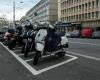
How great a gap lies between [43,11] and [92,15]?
59667mm

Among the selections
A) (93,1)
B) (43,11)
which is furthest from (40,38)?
(43,11)

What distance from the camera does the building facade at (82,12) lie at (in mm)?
83312

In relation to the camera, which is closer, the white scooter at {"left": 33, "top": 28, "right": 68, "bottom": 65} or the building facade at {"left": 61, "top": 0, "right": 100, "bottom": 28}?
the white scooter at {"left": 33, "top": 28, "right": 68, "bottom": 65}

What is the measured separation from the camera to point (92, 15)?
85.6 metres

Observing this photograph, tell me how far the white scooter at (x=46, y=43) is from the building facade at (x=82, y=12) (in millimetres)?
67335

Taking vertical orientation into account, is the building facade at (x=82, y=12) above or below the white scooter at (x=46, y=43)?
above

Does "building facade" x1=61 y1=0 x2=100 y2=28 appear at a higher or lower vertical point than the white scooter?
higher

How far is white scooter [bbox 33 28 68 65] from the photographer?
13105 mm

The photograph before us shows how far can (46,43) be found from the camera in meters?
13.8

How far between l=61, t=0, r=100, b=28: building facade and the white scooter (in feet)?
221

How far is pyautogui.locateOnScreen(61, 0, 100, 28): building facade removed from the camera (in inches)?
3280

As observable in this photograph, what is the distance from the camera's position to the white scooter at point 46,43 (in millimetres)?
13105

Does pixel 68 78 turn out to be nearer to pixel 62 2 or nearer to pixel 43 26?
pixel 43 26

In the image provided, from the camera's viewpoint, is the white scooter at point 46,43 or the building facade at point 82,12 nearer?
the white scooter at point 46,43
